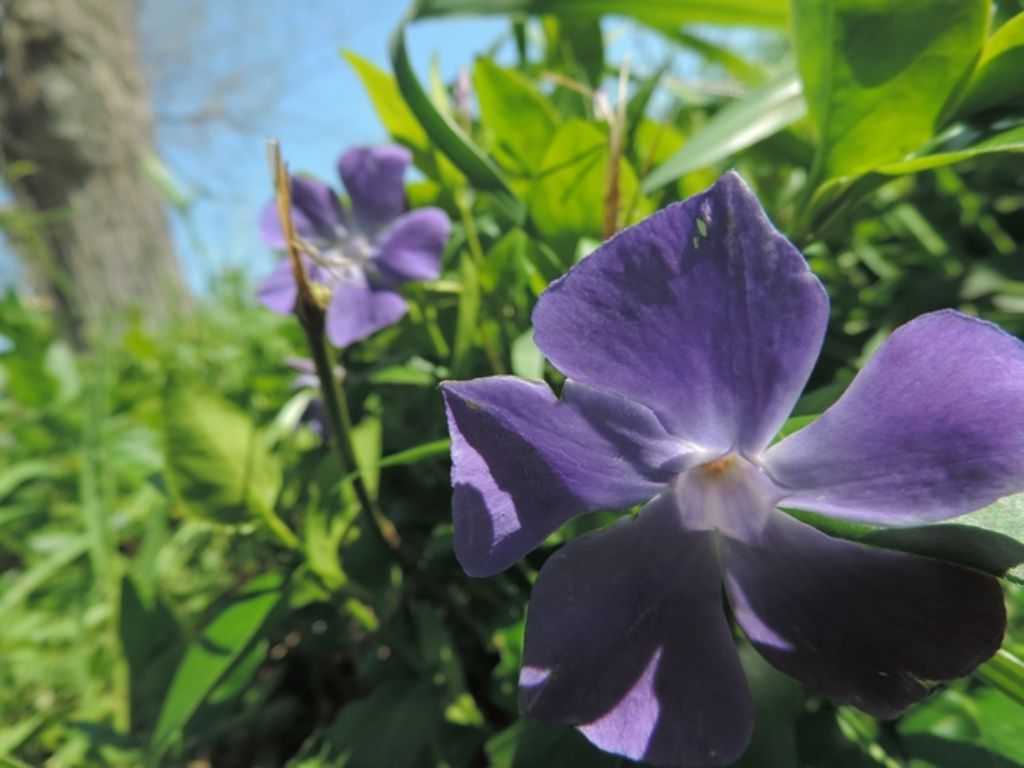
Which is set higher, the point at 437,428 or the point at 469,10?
the point at 469,10

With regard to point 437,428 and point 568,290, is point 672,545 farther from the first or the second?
point 437,428

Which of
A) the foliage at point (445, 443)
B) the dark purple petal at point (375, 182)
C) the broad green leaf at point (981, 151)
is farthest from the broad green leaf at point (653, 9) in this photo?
the broad green leaf at point (981, 151)

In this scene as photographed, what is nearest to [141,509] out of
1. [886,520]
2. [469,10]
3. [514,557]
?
[469,10]

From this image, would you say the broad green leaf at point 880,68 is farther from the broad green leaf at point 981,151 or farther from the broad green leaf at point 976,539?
the broad green leaf at point 976,539

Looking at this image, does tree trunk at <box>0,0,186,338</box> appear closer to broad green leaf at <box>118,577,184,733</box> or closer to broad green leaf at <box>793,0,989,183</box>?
broad green leaf at <box>118,577,184,733</box>

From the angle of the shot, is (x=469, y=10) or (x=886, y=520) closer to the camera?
(x=886, y=520)

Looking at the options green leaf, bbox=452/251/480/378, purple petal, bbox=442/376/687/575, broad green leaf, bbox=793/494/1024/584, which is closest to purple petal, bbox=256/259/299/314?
green leaf, bbox=452/251/480/378

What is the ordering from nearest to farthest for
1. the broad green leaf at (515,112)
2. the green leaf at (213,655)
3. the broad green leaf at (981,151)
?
the broad green leaf at (981,151)
the green leaf at (213,655)
the broad green leaf at (515,112)
